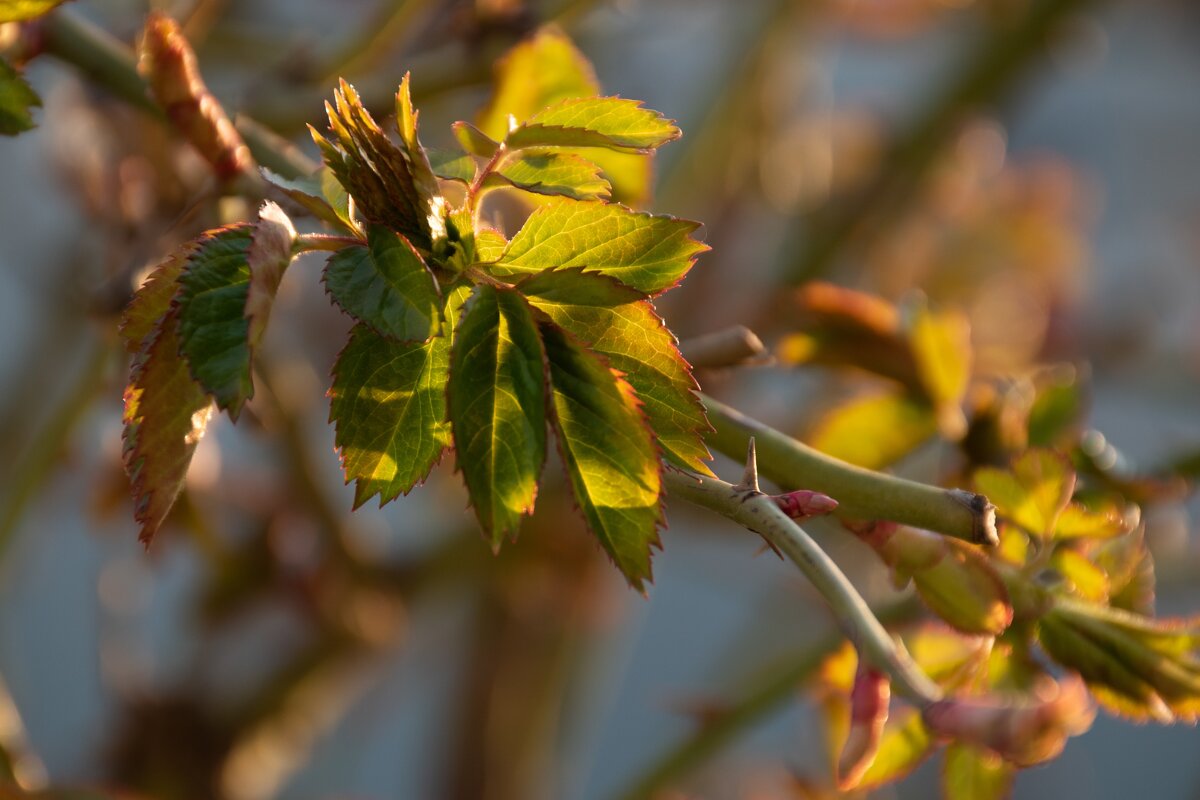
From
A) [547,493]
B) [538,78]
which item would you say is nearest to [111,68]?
[538,78]

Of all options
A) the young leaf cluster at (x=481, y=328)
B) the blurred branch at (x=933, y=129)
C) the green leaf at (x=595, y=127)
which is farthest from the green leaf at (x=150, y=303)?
the blurred branch at (x=933, y=129)

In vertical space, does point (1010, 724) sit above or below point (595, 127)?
below

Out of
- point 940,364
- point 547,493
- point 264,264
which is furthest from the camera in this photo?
point 547,493

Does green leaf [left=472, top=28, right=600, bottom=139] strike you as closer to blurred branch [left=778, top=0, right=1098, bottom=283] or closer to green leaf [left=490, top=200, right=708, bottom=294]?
green leaf [left=490, top=200, right=708, bottom=294]

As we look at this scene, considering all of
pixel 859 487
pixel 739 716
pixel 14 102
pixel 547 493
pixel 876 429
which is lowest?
pixel 547 493

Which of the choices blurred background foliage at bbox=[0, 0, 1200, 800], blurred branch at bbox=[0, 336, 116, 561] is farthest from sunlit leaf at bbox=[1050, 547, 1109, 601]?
blurred branch at bbox=[0, 336, 116, 561]

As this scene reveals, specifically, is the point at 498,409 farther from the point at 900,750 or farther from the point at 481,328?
the point at 900,750

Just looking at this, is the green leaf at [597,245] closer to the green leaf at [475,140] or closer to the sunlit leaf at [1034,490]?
the green leaf at [475,140]
